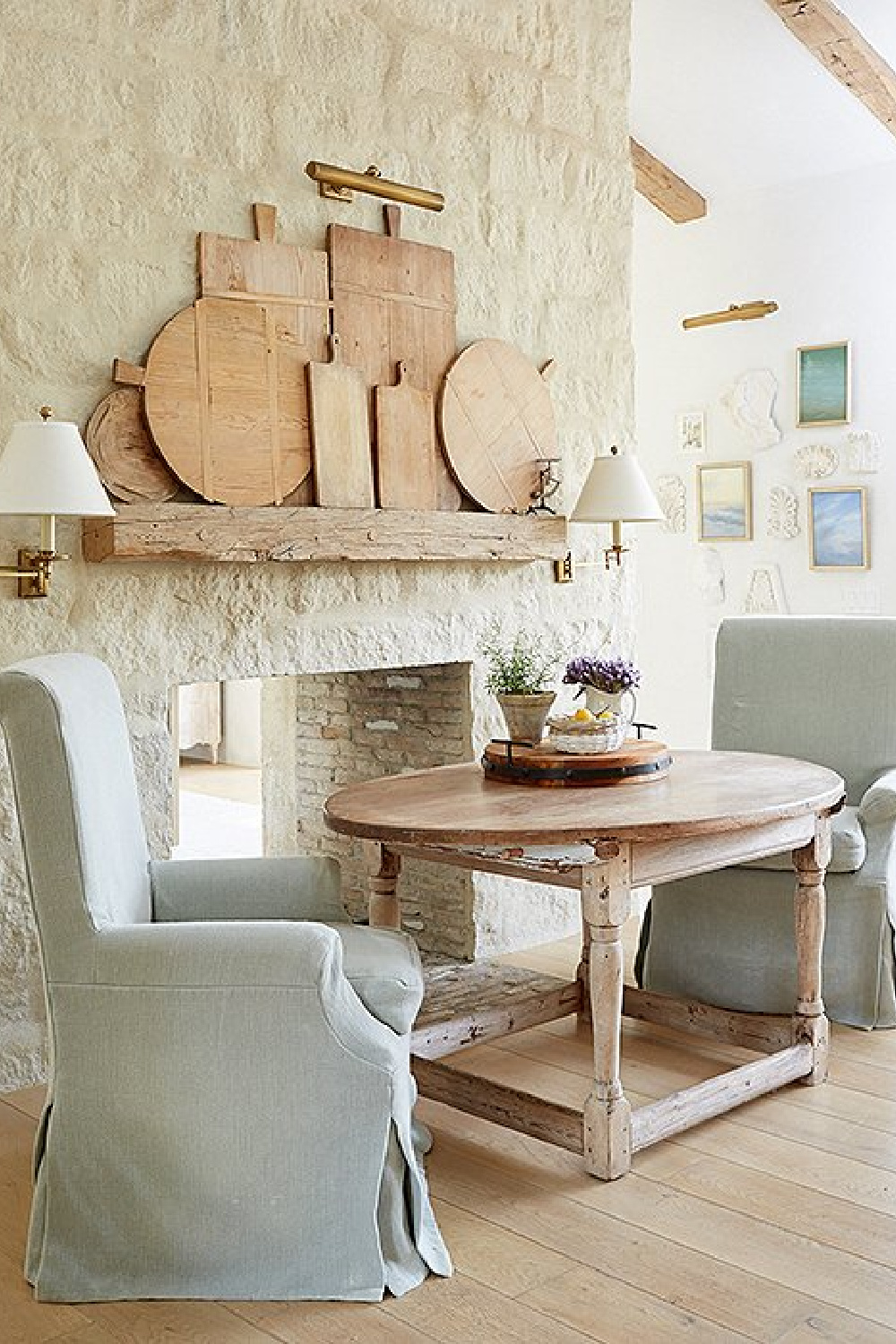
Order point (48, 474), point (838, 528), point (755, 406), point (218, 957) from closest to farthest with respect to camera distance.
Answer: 1. point (218, 957)
2. point (48, 474)
3. point (838, 528)
4. point (755, 406)

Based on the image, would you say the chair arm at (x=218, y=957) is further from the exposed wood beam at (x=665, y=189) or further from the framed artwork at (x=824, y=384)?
the exposed wood beam at (x=665, y=189)

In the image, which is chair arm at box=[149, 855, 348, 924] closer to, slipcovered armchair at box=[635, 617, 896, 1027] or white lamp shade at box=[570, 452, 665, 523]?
slipcovered armchair at box=[635, 617, 896, 1027]

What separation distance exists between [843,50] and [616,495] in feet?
7.59

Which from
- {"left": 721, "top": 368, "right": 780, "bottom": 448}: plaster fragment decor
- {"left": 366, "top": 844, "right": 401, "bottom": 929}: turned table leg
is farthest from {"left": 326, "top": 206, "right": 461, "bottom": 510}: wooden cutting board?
{"left": 721, "top": 368, "right": 780, "bottom": 448}: plaster fragment decor

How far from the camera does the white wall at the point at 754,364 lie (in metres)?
6.24

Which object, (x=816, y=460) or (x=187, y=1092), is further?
(x=816, y=460)

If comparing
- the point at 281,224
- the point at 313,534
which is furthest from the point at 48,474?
the point at 281,224

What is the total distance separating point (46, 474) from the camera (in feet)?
10.3

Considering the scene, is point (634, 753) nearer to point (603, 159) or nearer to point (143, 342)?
point (143, 342)

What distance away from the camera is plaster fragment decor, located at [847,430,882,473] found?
6246mm

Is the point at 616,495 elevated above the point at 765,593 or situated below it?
above

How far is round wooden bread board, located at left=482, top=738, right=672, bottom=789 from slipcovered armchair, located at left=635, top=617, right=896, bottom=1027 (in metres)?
0.54

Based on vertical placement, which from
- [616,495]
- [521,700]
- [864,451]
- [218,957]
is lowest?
[218,957]

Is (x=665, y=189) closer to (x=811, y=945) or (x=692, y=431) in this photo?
(x=692, y=431)
